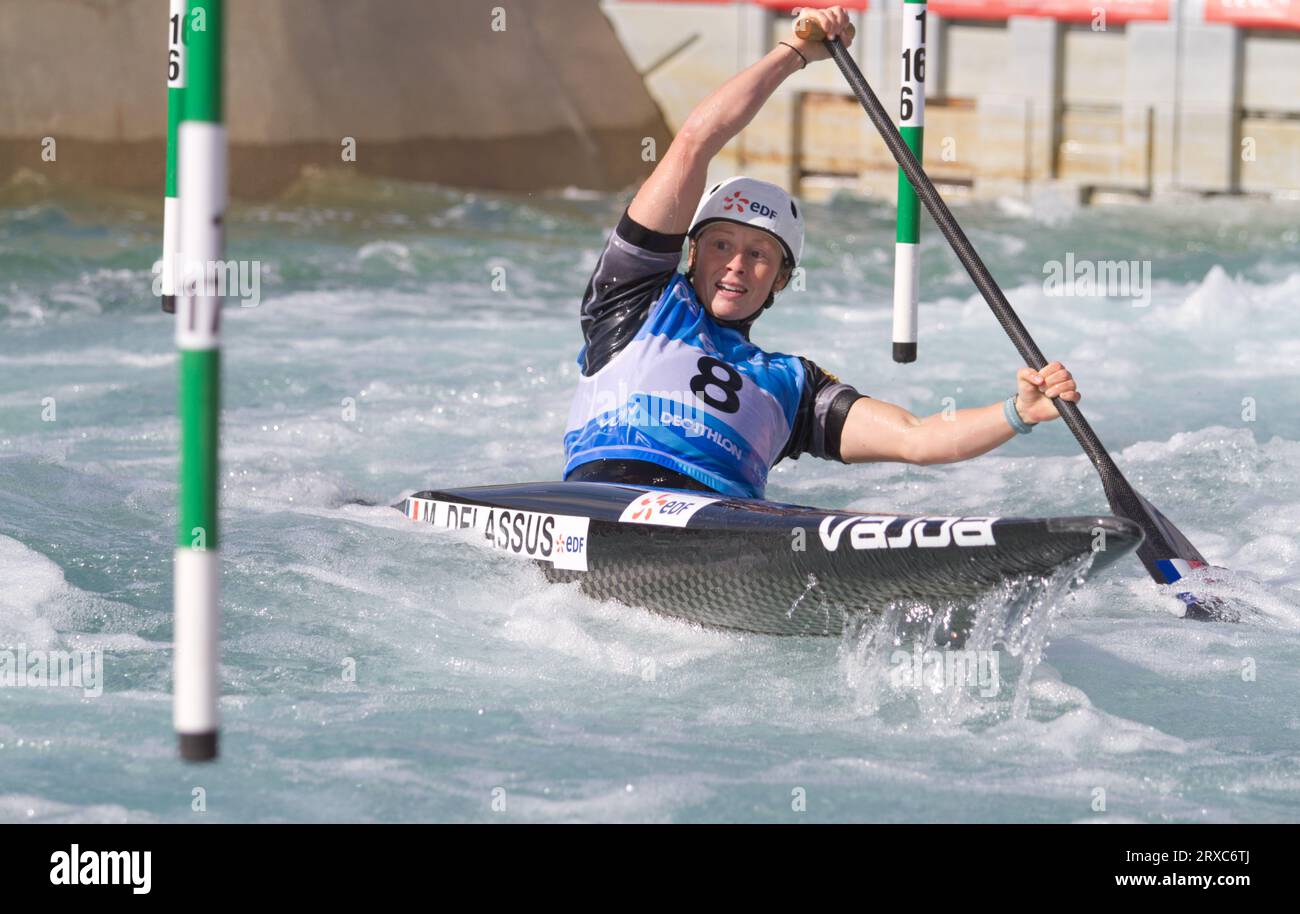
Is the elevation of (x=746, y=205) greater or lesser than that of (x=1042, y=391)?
greater

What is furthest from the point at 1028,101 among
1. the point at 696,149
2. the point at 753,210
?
the point at 696,149

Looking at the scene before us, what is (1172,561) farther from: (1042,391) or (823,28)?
(823,28)

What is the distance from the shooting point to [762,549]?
13.5 feet

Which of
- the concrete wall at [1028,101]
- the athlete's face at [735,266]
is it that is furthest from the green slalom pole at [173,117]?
the concrete wall at [1028,101]

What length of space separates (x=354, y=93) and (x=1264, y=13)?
664 cm

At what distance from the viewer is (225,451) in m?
6.57

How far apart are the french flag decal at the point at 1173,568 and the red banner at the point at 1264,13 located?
30.2ft

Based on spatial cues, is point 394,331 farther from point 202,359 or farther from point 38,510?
point 202,359

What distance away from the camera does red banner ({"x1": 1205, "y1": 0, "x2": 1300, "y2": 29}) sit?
12.9 m

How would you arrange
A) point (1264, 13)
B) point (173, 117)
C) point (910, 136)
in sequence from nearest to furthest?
point (910, 136)
point (173, 117)
point (1264, 13)

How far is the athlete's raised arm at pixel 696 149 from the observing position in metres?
4.56

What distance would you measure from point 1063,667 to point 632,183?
1101 centimetres

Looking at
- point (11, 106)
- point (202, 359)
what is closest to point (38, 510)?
point (202, 359)

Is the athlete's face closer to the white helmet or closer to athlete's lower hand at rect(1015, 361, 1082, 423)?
the white helmet
